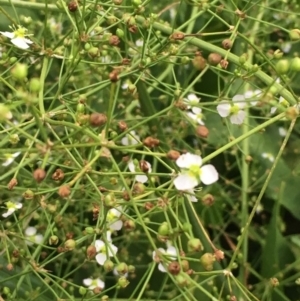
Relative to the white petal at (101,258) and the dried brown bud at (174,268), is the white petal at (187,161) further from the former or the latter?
the white petal at (101,258)

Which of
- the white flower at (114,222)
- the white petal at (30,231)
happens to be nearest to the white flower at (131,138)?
the white flower at (114,222)

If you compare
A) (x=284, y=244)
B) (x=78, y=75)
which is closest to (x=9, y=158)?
(x=78, y=75)

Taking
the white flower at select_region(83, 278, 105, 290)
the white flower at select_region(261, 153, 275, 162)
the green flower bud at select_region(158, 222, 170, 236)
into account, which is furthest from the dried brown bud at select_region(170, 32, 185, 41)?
the white flower at select_region(261, 153, 275, 162)

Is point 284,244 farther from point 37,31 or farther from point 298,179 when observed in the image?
point 37,31

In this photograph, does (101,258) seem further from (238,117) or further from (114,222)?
A: (238,117)

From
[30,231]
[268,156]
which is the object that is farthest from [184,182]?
[268,156]

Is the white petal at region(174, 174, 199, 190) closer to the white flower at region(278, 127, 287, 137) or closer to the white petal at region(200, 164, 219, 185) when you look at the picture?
the white petal at region(200, 164, 219, 185)
